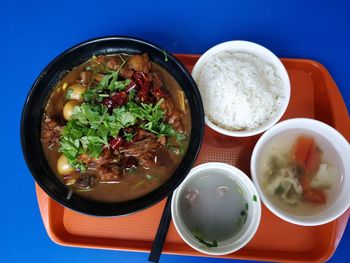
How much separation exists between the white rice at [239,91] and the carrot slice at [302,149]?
0.84 feet

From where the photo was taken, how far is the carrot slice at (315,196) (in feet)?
6.88

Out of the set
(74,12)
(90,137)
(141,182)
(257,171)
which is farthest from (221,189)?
(74,12)

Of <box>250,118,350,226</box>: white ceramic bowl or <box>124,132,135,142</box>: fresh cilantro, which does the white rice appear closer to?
<box>250,118,350,226</box>: white ceramic bowl

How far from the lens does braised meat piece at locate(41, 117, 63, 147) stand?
6.20ft

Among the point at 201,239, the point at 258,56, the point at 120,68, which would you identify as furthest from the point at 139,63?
the point at 201,239

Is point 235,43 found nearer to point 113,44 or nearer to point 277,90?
point 277,90

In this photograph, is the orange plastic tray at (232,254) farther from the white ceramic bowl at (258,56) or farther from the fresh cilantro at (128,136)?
the fresh cilantro at (128,136)

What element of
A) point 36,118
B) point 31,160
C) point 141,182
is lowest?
point 141,182

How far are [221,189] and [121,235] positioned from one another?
691 millimetres

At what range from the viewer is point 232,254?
2.08 m

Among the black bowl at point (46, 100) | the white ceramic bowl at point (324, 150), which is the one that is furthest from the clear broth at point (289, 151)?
the black bowl at point (46, 100)

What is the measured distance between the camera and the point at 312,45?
2525mm

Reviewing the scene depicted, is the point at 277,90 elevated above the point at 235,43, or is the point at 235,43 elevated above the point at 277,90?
the point at 235,43

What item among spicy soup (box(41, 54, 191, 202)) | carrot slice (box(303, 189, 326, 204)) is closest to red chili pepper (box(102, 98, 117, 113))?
spicy soup (box(41, 54, 191, 202))
